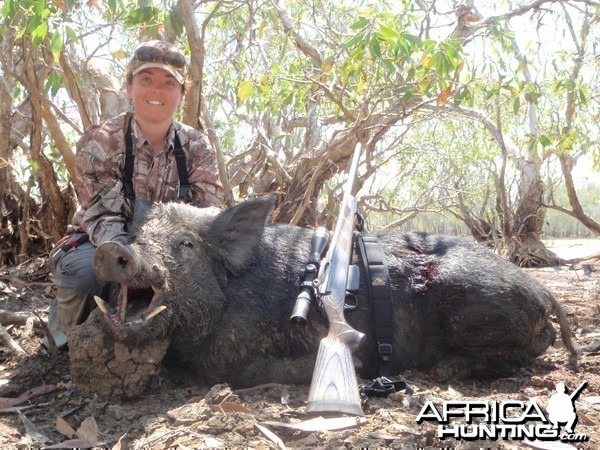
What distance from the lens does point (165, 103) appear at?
12.4 ft

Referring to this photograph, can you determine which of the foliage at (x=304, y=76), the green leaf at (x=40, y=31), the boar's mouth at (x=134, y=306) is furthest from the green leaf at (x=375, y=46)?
the boar's mouth at (x=134, y=306)

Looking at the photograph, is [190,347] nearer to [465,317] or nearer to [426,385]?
[426,385]

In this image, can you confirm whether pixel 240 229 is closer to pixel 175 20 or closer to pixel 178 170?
pixel 178 170

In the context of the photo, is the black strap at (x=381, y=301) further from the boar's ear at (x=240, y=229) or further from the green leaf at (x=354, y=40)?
the green leaf at (x=354, y=40)

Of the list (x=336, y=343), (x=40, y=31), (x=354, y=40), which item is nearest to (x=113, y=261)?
(x=336, y=343)

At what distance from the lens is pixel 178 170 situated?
12.8 feet

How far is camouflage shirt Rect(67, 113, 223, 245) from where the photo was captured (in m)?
3.60

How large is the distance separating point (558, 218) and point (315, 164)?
43562 mm

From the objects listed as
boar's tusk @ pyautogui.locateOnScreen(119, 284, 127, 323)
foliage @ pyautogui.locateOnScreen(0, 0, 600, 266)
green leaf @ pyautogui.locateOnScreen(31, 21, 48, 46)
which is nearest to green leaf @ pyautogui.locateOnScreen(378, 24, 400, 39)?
foliage @ pyautogui.locateOnScreen(0, 0, 600, 266)

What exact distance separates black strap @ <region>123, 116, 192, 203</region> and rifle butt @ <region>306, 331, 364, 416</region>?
1.81m

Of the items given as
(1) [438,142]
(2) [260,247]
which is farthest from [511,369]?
(1) [438,142]

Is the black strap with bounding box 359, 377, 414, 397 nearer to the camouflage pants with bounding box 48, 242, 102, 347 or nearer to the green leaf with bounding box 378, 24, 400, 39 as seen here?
the camouflage pants with bounding box 48, 242, 102, 347

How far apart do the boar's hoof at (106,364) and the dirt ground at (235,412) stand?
0.06m
